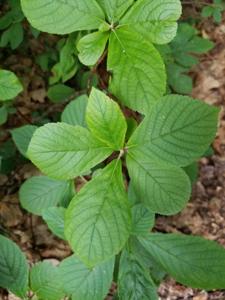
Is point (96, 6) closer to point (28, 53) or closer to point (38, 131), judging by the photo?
point (38, 131)

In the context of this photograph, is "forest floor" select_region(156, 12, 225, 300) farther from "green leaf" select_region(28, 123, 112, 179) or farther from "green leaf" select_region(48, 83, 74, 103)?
"green leaf" select_region(28, 123, 112, 179)

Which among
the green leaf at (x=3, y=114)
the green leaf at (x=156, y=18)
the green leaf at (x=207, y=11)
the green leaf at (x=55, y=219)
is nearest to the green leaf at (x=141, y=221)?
the green leaf at (x=55, y=219)

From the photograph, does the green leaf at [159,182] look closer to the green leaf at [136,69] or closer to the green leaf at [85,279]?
the green leaf at [136,69]

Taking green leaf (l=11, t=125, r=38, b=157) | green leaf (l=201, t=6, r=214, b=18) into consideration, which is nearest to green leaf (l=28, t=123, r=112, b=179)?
green leaf (l=11, t=125, r=38, b=157)

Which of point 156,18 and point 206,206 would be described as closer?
point 156,18

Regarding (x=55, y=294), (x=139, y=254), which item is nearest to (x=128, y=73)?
(x=139, y=254)

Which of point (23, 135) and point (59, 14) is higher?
point (59, 14)

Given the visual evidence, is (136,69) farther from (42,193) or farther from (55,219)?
(42,193)

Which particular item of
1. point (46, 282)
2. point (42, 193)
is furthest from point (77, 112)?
point (46, 282)
